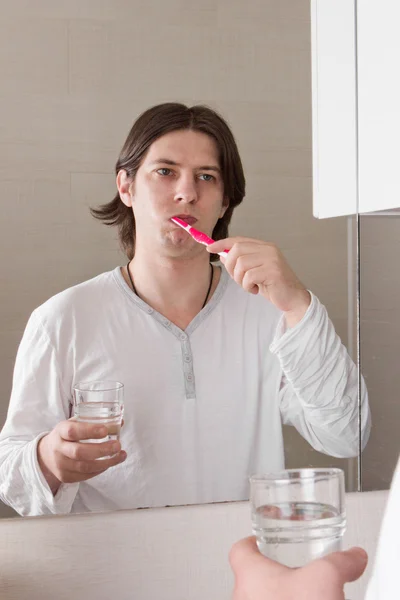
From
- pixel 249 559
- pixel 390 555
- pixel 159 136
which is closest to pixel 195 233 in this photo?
pixel 159 136

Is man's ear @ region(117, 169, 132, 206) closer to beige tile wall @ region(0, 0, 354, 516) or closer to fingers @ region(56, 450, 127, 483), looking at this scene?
beige tile wall @ region(0, 0, 354, 516)

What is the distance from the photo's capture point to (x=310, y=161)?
3.31ft

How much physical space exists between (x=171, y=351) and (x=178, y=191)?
0.69ft

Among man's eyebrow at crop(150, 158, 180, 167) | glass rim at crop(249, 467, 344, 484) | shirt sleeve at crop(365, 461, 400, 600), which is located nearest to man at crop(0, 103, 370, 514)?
man's eyebrow at crop(150, 158, 180, 167)

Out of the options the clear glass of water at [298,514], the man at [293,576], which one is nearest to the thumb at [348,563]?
the man at [293,576]

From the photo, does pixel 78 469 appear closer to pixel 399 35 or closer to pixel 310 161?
pixel 310 161

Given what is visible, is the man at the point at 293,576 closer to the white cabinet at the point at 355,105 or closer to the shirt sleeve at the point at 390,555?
the shirt sleeve at the point at 390,555

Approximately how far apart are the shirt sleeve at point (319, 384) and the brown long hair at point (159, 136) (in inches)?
6.3

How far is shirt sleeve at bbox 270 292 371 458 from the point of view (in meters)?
1.03

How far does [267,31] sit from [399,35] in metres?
0.23

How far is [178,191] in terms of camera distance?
993 millimetres

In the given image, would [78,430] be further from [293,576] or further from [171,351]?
[293,576]

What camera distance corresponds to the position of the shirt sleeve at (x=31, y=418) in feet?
3.11

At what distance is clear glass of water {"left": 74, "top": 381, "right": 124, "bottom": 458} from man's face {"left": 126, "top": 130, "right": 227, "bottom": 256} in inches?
7.6
